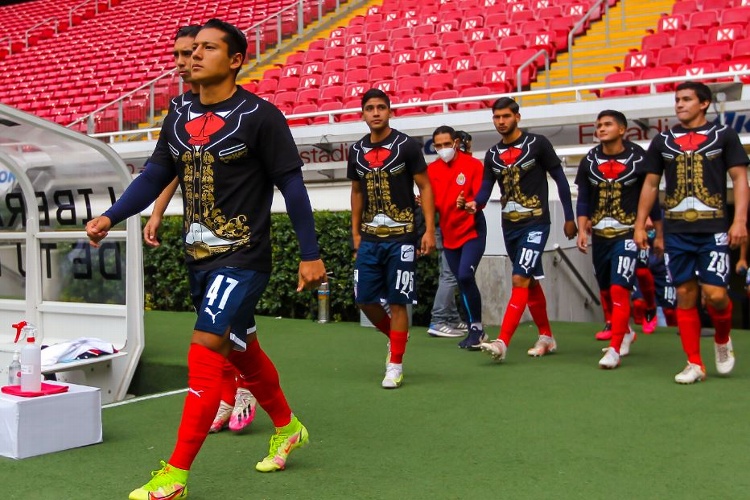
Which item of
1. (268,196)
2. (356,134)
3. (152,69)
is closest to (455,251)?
(268,196)

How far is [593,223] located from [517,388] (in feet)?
5.35

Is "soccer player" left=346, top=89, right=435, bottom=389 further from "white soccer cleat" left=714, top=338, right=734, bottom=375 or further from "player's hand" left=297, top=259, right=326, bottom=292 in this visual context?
"player's hand" left=297, top=259, right=326, bottom=292

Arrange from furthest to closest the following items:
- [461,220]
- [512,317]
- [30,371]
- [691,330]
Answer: [461,220]
[512,317]
[691,330]
[30,371]

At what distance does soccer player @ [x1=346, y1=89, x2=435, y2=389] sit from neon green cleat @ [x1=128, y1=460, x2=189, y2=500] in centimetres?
277

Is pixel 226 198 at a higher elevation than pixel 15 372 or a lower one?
higher

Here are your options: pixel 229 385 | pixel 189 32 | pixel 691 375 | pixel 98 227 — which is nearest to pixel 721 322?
pixel 691 375

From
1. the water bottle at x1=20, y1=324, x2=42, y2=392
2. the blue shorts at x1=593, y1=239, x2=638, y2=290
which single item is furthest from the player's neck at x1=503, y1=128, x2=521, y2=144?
the water bottle at x1=20, y1=324, x2=42, y2=392

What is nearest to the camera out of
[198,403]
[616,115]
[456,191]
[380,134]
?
[198,403]

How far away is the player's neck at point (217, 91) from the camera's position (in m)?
4.14

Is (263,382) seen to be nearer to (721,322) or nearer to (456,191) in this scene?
(721,322)

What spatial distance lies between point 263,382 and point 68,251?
3.60 meters

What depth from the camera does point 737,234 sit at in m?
6.02

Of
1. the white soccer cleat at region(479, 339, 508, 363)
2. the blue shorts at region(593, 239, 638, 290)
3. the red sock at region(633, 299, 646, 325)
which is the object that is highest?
the blue shorts at region(593, 239, 638, 290)

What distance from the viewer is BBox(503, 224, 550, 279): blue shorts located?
286 inches
